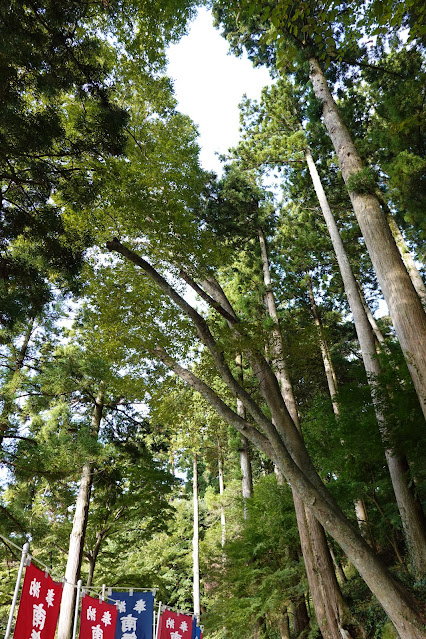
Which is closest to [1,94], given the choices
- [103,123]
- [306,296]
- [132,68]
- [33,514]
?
[103,123]

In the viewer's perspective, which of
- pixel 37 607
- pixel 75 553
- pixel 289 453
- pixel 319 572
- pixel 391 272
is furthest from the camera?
pixel 75 553

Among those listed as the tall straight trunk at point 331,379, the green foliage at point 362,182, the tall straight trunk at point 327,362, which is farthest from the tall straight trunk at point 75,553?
the green foliage at point 362,182

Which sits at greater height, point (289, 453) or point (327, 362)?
point (327, 362)

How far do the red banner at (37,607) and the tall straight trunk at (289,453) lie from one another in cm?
264

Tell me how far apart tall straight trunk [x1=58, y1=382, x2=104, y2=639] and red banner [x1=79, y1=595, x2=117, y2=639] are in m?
2.35

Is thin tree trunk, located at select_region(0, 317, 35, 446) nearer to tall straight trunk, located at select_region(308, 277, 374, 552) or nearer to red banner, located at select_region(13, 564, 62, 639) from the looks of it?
red banner, located at select_region(13, 564, 62, 639)

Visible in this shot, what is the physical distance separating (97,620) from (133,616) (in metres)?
0.74

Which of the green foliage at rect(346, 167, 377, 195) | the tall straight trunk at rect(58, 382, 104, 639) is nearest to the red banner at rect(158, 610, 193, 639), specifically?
the tall straight trunk at rect(58, 382, 104, 639)

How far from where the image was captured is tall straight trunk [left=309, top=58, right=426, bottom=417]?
186 inches

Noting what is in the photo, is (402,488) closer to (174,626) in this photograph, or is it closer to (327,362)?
(174,626)

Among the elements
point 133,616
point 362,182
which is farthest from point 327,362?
point 133,616

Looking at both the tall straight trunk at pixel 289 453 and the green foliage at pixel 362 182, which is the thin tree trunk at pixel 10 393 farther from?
the green foliage at pixel 362 182

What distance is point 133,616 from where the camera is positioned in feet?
18.5

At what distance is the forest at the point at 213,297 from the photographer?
4270 mm
